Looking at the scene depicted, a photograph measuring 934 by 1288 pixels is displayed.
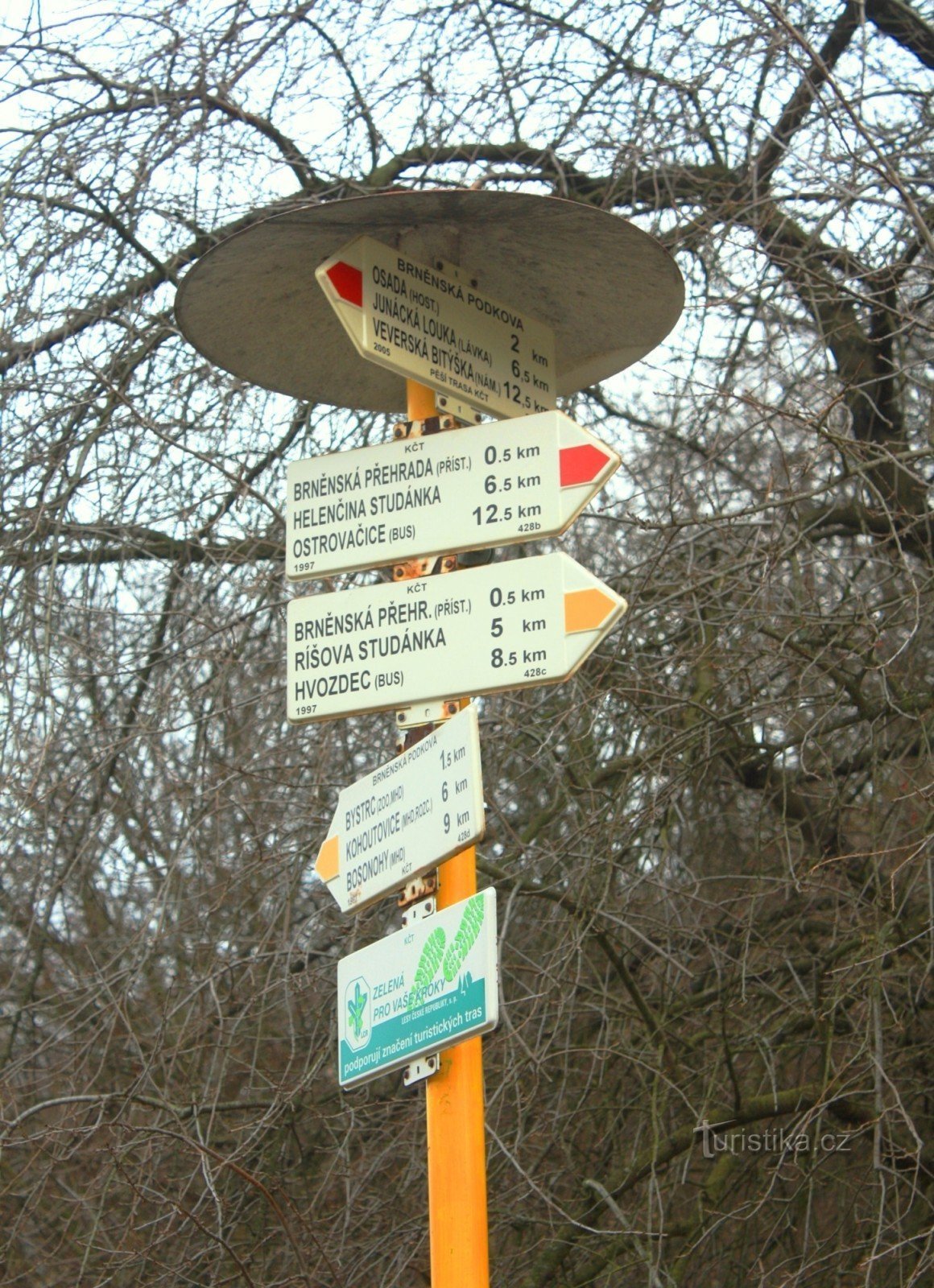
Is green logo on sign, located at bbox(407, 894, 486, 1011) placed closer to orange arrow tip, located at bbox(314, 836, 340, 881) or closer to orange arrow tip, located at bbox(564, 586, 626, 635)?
orange arrow tip, located at bbox(314, 836, 340, 881)

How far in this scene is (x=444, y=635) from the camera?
3.25 metres

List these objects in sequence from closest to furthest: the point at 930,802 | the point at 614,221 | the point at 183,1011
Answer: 1. the point at 614,221
2. the point at 930,802
3. the point at 183,1011

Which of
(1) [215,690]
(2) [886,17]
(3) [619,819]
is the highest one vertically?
(2) [886,17]

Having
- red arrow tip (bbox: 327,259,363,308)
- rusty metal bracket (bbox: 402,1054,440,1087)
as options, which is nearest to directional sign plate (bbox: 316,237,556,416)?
red arrow tip (bbox: 327,259,363,308)

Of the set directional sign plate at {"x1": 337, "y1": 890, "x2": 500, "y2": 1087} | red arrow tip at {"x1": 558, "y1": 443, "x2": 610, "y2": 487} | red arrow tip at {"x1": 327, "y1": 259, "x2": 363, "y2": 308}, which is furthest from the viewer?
red arrow tip at {"x1": 327, "y1": 259, "x2": 363, "y2": 308}

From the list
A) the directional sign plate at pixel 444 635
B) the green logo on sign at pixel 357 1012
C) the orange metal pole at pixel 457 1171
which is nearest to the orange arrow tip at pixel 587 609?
the directional sign plate at pixel 444 635

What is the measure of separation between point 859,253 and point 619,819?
6.49ft

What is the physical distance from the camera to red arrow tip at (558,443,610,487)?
3.23 m

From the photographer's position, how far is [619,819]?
502 cm

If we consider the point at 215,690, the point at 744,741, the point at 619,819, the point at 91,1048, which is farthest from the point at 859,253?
the point at 91,1048

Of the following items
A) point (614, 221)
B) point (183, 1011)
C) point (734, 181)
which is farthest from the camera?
point (734, 181)

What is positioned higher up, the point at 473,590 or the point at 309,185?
the point at 309,185

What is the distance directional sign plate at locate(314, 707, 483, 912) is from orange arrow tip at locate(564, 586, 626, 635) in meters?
0.23

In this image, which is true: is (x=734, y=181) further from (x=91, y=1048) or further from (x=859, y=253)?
(x=91, y=1048)
